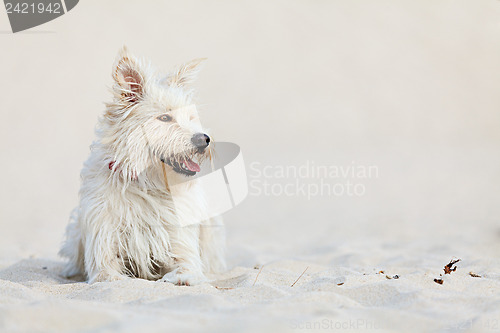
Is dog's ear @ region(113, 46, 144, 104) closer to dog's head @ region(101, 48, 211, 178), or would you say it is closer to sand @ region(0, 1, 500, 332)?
dog's head @ region(101, 48, 211, 178)

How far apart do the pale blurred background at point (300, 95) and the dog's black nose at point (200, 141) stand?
5.60 meters

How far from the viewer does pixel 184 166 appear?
3.99 m

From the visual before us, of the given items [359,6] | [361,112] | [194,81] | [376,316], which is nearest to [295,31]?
[359,6]

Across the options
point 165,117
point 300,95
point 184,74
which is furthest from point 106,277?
point 300,95

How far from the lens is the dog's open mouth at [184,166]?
3.96 meters

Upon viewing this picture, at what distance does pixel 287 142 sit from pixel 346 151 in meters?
2.46

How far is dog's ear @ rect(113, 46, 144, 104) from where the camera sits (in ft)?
13.0

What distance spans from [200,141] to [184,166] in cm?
23

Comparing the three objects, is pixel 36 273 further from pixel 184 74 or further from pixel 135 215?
pixel 184 74

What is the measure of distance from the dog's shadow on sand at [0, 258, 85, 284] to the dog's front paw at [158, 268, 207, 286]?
878mm

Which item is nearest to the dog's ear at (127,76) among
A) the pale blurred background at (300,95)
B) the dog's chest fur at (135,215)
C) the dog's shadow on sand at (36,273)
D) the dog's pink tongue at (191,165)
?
the dog's chest fur at (135,215)

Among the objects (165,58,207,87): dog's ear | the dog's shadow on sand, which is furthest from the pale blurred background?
(165,58,207,87): dog's ear

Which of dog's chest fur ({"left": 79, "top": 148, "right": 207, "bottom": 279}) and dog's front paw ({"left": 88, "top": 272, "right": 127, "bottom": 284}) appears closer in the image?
dog's front paw ({"left": 88, "top": 272, "right": 127, "bottom": 284})

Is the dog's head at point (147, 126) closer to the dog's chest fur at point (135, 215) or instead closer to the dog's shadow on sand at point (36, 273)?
the dog's chest fur at point (135, 215)
